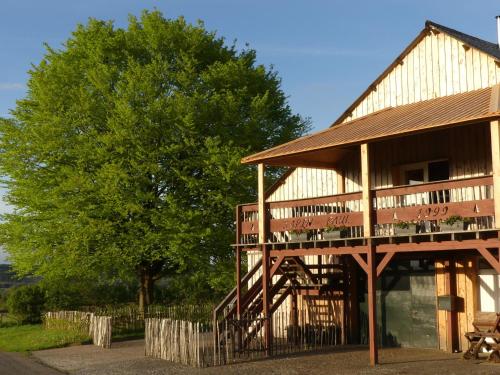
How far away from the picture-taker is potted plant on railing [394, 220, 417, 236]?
16.7 m

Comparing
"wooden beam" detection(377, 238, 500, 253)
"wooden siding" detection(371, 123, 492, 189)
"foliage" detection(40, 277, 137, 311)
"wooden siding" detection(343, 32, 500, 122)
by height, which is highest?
"wooden siding" detection(343, 32, 500, 122)

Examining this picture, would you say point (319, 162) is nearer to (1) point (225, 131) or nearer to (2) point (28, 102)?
(1) point (225, 131)

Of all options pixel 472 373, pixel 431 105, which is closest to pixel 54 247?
pixel 431 105

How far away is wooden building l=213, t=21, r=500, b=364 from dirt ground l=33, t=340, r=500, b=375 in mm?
803

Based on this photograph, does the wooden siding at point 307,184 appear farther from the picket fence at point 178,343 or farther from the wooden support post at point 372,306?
the picket fence at point 178,343

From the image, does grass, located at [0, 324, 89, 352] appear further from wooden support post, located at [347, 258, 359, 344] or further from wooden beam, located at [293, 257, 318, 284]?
wooden support post, located at [347, 258, 359, 344]

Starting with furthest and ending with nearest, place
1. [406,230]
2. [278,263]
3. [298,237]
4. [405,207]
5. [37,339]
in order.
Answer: [37,339], [278,263], [298,237], [405,207], [406,230]

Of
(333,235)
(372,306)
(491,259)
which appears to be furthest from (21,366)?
(491,259)

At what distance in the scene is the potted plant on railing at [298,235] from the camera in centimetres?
1934

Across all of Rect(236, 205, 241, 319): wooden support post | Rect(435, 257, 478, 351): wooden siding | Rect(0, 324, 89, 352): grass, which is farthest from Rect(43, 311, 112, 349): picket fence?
Rect(435, 257, 478, 351): wooden siding

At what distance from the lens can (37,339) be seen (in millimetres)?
26750

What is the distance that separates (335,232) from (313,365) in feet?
→ 11.5

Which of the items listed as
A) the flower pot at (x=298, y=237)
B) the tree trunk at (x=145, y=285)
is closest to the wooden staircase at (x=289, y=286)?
the flower pot at (x=298, y=237)

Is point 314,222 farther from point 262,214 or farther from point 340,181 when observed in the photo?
point 340,181
